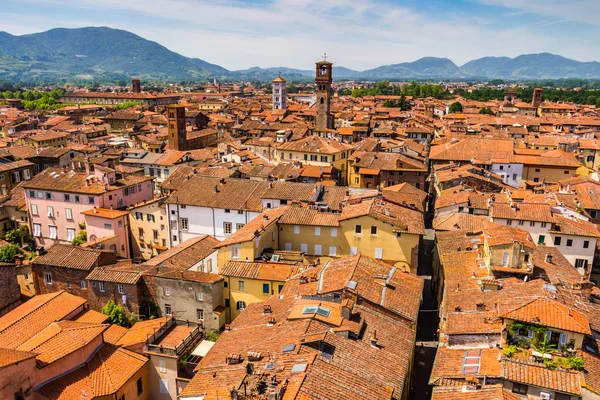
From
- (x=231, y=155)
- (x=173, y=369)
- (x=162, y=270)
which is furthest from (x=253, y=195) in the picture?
(x=231, y=155)

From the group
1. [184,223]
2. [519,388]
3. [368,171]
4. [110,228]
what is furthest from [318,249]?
[368,171]

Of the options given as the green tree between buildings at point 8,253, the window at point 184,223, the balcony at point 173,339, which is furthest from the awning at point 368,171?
the green tree between buildings at point 8,253

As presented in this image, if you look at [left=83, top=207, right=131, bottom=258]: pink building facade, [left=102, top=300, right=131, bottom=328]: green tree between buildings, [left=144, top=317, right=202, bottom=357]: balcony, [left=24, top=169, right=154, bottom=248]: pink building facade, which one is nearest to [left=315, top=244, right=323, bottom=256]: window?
[left=144, top=317, right=202, bottom=357]: balcony

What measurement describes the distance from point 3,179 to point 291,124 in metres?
65.8

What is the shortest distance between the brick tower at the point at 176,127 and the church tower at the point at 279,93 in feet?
270

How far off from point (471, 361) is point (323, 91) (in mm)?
94966

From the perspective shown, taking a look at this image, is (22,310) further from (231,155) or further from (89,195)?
(231,155)

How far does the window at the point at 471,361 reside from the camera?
23.5m

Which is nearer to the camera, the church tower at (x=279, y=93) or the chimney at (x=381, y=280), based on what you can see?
the chimney at (x=381, y=280)

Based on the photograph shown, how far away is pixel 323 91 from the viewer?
4441 inches

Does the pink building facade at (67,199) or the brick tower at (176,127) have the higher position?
the brick tower at (176,127)

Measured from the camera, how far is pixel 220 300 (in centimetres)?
3588

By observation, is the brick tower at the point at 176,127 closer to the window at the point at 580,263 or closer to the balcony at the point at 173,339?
the balcony at the point at 173,339

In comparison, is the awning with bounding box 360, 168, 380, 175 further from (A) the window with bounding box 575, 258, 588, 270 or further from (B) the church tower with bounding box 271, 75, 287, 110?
(B) the church tower with bounding box 271, 75, 287, 110
